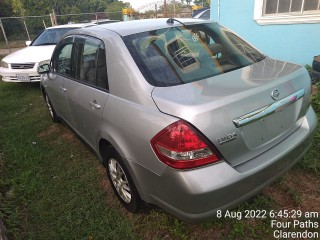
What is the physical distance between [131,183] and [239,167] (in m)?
0.92

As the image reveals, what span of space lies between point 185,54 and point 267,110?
84 cm

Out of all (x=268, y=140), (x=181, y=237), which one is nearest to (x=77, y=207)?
(x=181, y=237)

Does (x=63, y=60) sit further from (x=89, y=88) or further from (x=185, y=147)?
(x=185, y=147)

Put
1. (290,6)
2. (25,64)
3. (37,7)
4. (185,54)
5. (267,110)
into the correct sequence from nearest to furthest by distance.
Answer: (267,110) < (185,54) < (290,6) < (25,64) < (37,7)

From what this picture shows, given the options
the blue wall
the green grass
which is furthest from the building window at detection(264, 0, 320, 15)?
A: the green grass

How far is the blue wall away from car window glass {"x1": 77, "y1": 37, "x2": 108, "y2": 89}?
492 cm

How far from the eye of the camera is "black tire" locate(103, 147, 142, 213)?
2.33 m

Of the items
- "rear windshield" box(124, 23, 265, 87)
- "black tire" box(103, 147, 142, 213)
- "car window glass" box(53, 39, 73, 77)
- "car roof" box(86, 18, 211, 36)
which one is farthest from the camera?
"car window glass" box(53, 39, 73, 77)

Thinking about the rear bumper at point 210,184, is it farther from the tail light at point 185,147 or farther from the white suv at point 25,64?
the white suv at point 25,64

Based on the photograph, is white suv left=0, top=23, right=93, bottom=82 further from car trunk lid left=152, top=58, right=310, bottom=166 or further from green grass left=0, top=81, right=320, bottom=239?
car trunk lid left=152, top=58, right=310, bottom=166

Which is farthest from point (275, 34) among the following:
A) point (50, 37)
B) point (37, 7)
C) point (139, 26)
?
point (37, 7)

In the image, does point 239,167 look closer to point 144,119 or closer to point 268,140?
point 268,140

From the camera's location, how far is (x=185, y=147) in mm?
1757

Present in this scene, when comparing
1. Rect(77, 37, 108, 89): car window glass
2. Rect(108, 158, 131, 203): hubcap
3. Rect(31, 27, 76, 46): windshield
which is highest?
Rect(77, 37, 108, 89): car window glass
